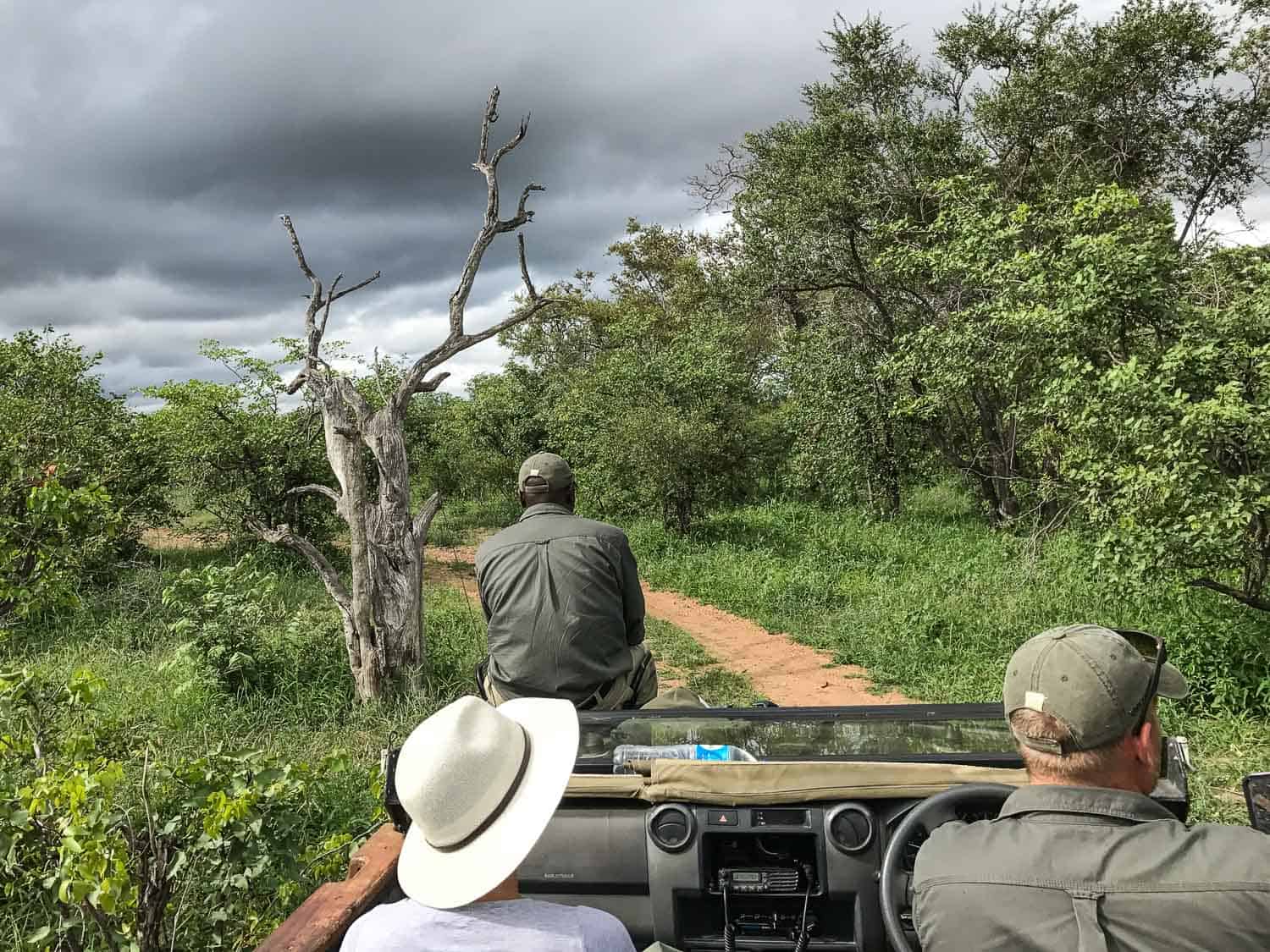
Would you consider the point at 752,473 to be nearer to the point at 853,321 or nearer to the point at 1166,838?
the point at 853,321

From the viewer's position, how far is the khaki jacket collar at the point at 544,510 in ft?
13.7

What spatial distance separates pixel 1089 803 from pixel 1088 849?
10cm

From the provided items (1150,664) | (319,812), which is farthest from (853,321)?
(1150,664)

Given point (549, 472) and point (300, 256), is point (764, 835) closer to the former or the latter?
point (549, 472)

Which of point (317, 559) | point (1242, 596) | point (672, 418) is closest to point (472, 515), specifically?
point (672, 418)

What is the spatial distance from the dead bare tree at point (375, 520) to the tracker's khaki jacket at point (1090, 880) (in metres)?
5.00

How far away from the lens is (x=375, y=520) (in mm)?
6355

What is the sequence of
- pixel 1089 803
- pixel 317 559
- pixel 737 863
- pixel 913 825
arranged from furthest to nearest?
pixel 317 559, pixel 737 863, pixel 913 825, pixel 1089 803

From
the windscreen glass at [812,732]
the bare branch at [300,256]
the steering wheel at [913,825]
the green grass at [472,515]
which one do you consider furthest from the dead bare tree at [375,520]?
the green grass at [472,515]

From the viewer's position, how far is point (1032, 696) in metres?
1.81

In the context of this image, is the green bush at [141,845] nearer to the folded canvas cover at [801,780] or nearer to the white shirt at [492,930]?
the white shirt at [492,930]

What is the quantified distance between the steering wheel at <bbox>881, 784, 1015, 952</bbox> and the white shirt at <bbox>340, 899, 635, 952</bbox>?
22.7 inches

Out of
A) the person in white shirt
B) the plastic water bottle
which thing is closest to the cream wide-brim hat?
the person in white shirt

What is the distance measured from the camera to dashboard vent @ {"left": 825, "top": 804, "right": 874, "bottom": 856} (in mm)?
2336
